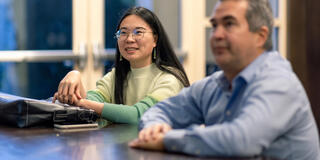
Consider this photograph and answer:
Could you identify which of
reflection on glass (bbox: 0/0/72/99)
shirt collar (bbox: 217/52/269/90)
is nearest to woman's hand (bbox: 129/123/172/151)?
shirt collar (bbox: 217/52/269/90)

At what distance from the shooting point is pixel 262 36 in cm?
144

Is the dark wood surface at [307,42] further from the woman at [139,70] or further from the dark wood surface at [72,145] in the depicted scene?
the dark wood surface at [72,145]

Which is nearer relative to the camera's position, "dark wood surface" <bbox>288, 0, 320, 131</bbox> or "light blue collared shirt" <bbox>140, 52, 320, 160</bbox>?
"light blue collared shirt" <bbox>140, 52, 320, 160</bbox>

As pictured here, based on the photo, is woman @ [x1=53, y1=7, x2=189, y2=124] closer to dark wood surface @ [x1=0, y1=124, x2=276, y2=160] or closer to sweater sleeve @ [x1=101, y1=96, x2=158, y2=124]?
sweater sleeve @ [x1=101, y1=96, x2=158, y2=124]

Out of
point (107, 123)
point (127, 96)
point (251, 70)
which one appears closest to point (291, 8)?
point (127, 96)

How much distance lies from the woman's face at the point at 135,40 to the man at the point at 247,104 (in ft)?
2.86

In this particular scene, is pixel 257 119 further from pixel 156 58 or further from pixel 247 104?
pixel 156 58

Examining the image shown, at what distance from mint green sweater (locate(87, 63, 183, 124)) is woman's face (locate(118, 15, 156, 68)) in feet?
0.23

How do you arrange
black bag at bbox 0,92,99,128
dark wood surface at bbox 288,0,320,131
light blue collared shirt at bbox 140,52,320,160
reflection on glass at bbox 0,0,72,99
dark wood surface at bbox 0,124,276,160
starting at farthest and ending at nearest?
dark wood surface at bbox 288,0,320,131
reflection on glass at bbox 0,0,72,99
black bag at bbox 0,92,99,128
dark wood surface at bbox 0,124,276,160
light blue collared shirt at bbox 140,52,320,160

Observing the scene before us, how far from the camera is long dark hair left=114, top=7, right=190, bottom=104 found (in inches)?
96.8

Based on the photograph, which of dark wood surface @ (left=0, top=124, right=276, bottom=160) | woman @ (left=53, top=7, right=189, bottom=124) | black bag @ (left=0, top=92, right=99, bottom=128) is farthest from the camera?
woman @ (left=53, top=7, right=189, bottom=124)

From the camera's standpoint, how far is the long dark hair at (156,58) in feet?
8.07

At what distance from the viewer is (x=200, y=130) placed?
1.31 m

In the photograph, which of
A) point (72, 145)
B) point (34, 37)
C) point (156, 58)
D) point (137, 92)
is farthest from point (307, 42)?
point (72, 145)
